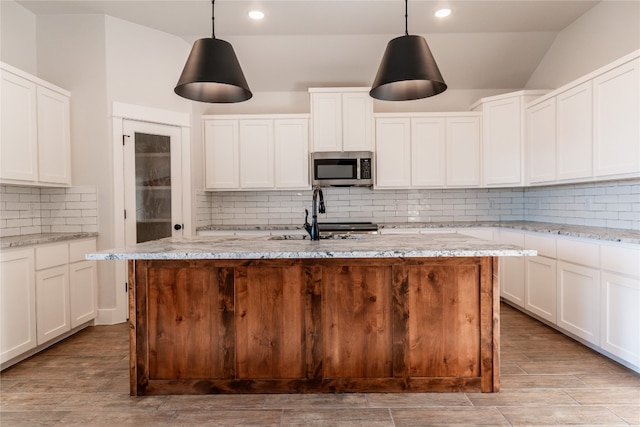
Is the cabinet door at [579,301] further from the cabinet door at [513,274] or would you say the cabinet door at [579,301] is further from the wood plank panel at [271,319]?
the wood plank panel at [271,319]

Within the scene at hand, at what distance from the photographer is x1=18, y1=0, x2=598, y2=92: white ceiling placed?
370 centimetres

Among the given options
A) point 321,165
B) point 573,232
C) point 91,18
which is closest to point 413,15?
point 321,165

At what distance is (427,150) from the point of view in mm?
4711

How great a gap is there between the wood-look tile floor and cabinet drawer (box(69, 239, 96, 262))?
3.21 feet

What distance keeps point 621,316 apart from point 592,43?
9.26 feet

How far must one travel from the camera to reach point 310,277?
89.4 inches

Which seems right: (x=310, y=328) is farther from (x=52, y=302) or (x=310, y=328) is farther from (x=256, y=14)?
(x=256, y=14)

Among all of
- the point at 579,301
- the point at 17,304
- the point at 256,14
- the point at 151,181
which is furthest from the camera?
the point at 151,181

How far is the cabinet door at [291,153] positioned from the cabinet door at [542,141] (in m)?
2.66

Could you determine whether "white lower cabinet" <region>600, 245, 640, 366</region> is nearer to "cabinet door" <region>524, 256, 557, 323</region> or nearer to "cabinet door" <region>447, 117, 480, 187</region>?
"cabinet door" <region>524, 256, 557, 323</region>

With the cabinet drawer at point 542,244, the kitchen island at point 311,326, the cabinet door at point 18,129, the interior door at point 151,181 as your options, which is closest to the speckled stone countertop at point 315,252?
the kitchen island at point 311,326

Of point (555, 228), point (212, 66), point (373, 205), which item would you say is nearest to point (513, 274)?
point (555, 228)

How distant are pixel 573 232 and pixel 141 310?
132 inches

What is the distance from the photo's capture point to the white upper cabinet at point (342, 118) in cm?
462
